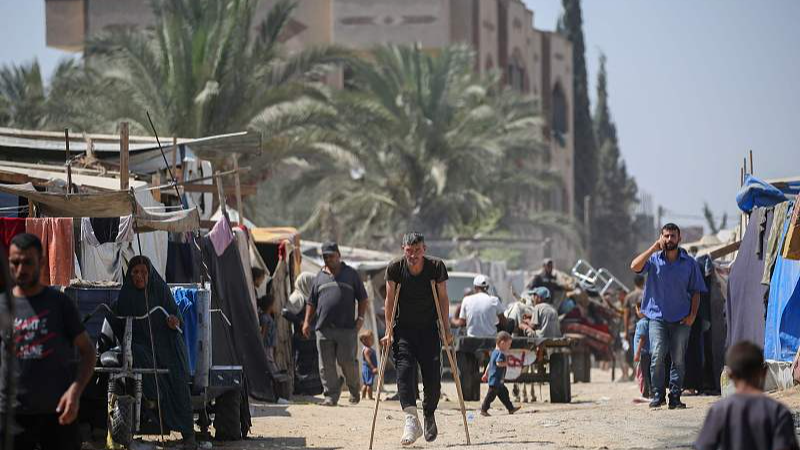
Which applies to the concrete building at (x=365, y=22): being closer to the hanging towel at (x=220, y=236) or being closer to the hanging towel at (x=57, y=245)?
the hanging towel at (x=220, y=236)

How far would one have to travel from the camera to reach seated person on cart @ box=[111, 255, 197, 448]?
35.6 ft

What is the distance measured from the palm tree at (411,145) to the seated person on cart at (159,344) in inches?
977

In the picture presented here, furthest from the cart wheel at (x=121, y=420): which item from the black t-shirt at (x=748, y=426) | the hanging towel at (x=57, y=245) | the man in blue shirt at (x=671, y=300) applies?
the black t-shirt at (x=748, y=426)

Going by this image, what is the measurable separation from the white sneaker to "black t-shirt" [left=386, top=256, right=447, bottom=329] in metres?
0.79

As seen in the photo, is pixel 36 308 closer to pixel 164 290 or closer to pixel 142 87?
pixel 164 290

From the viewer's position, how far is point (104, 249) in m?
13.5

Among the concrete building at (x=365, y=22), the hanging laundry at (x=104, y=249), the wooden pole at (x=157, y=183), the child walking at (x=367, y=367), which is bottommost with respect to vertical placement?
the child walking at (x=367, y=367)

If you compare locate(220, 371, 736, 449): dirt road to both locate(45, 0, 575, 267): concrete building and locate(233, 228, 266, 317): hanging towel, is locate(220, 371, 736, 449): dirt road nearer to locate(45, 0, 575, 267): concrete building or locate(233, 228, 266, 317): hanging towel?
locate(233, 228, 266, 317): hanging towel

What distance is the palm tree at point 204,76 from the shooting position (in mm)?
29203

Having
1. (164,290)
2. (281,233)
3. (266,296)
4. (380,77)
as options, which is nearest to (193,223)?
(164,290)

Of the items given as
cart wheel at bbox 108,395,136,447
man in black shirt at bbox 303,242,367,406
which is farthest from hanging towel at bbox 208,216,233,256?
cart wheel at bbox 108,395,136,447

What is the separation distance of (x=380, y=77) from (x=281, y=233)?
1730 centimetres

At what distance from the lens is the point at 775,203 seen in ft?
48.4

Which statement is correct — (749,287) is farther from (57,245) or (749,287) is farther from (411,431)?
(57,245)
